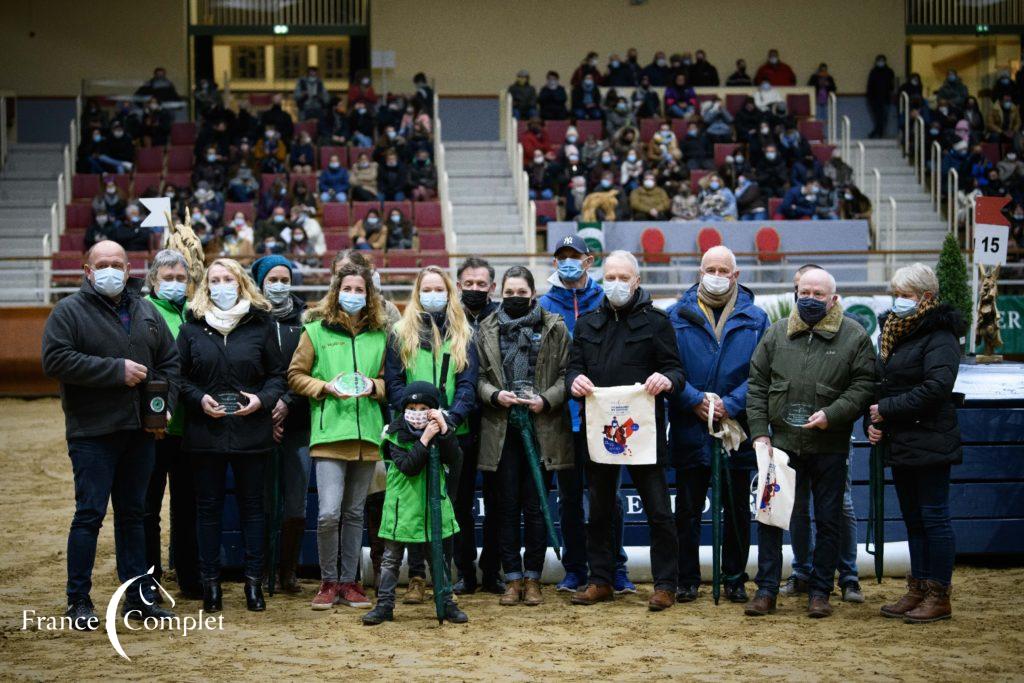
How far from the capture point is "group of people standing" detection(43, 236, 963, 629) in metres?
6.88

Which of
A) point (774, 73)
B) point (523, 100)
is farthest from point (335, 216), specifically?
point (774, 73)

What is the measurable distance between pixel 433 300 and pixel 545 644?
1.98m

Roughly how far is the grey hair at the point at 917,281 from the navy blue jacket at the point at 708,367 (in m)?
0.78

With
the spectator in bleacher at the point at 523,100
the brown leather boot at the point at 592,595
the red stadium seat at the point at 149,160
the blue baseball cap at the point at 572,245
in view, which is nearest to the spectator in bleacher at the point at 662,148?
the spectator in bleacher at the point at 523,100

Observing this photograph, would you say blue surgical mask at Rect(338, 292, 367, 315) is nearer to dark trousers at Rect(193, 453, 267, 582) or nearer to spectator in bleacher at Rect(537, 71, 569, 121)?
dark trousers at Rect(193, 453, 267, 582)

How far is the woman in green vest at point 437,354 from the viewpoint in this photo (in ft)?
23.7

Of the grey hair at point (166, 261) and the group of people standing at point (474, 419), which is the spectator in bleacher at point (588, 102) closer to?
the group of people standing at point (474, 419)

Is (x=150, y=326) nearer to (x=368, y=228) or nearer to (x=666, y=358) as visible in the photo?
(x=666, y=358)

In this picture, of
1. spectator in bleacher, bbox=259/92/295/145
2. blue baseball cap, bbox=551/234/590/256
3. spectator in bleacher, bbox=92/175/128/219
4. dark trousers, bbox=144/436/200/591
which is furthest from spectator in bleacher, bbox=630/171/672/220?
dark trousers, bbox=144/436/200/591

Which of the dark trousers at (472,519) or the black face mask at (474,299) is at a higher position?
the black face mask at (474,299)

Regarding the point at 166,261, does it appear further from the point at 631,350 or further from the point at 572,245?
the point at 631,350

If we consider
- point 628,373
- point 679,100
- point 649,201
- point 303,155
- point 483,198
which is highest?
point 679,100

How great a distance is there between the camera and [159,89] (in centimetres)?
2478

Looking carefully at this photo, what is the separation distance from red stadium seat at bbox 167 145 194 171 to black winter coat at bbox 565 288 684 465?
56.9 feet
